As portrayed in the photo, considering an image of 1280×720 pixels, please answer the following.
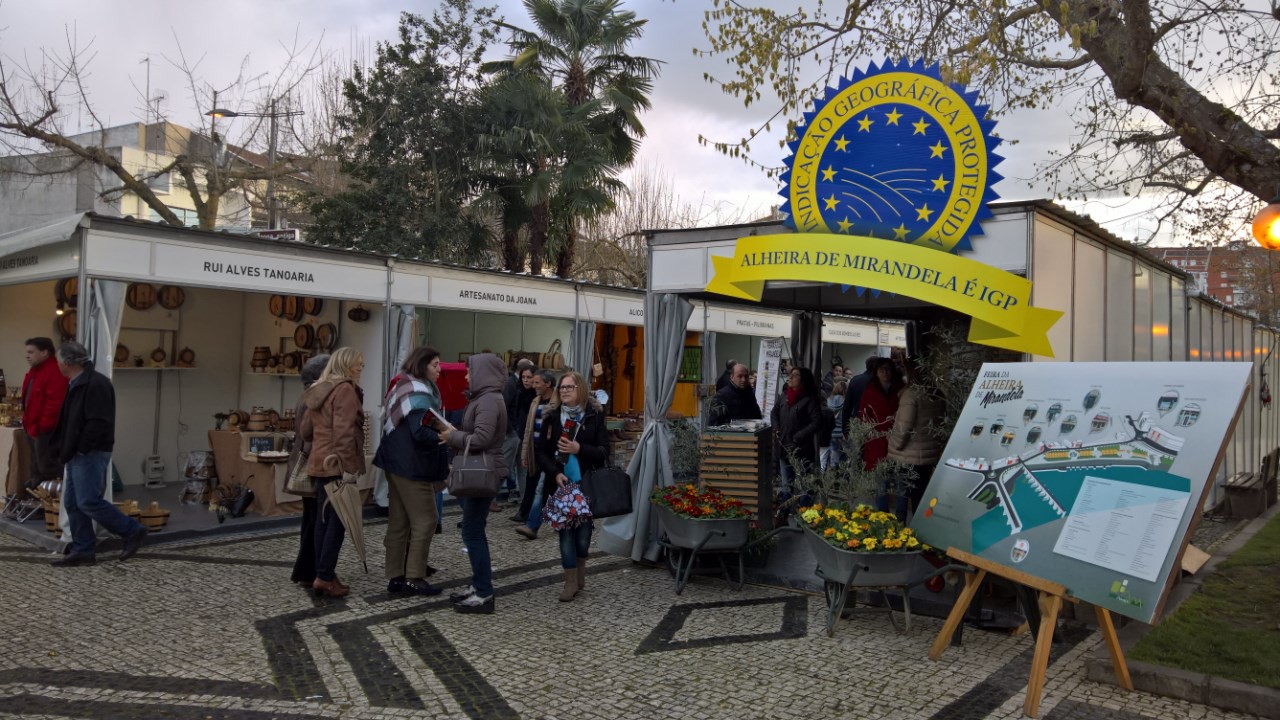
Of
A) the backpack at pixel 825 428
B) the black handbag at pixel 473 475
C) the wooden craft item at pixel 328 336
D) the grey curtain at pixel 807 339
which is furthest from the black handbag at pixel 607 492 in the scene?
the wooden craft item at pixel 328 336

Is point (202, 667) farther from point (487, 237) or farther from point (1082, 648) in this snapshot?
point (487, 237)

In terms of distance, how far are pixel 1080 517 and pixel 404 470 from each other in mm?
4001

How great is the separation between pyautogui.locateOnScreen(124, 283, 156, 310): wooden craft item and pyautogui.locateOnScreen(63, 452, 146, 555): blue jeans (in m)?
3.77

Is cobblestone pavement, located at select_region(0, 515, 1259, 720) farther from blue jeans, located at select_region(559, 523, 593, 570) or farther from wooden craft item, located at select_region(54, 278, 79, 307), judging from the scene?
wooden craft item, located at select_region(54, 278, 79, 307)

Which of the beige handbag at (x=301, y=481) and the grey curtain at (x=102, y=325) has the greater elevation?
the grey curtain at (x=102, y=325)

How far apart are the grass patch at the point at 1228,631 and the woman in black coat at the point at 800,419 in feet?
10.9

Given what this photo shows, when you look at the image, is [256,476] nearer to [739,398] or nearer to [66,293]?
[66,293]

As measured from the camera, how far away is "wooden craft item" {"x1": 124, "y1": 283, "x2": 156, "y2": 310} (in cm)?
1017

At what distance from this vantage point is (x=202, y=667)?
4695 millimetres

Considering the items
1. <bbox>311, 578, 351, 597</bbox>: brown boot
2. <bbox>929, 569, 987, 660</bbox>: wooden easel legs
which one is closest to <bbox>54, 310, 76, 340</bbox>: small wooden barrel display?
<bbox>311, 578, 351, 597</bbox>: brown boot

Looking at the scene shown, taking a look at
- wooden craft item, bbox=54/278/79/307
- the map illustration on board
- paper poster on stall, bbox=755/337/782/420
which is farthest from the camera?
paper poster on stall, bbox=755/337/782/420

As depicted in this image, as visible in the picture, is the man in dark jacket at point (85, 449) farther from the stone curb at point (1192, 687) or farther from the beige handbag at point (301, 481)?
the stone curb at point (1192, 687)

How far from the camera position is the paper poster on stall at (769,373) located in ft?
39.9

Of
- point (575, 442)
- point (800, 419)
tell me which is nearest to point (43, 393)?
point (575, 442)
